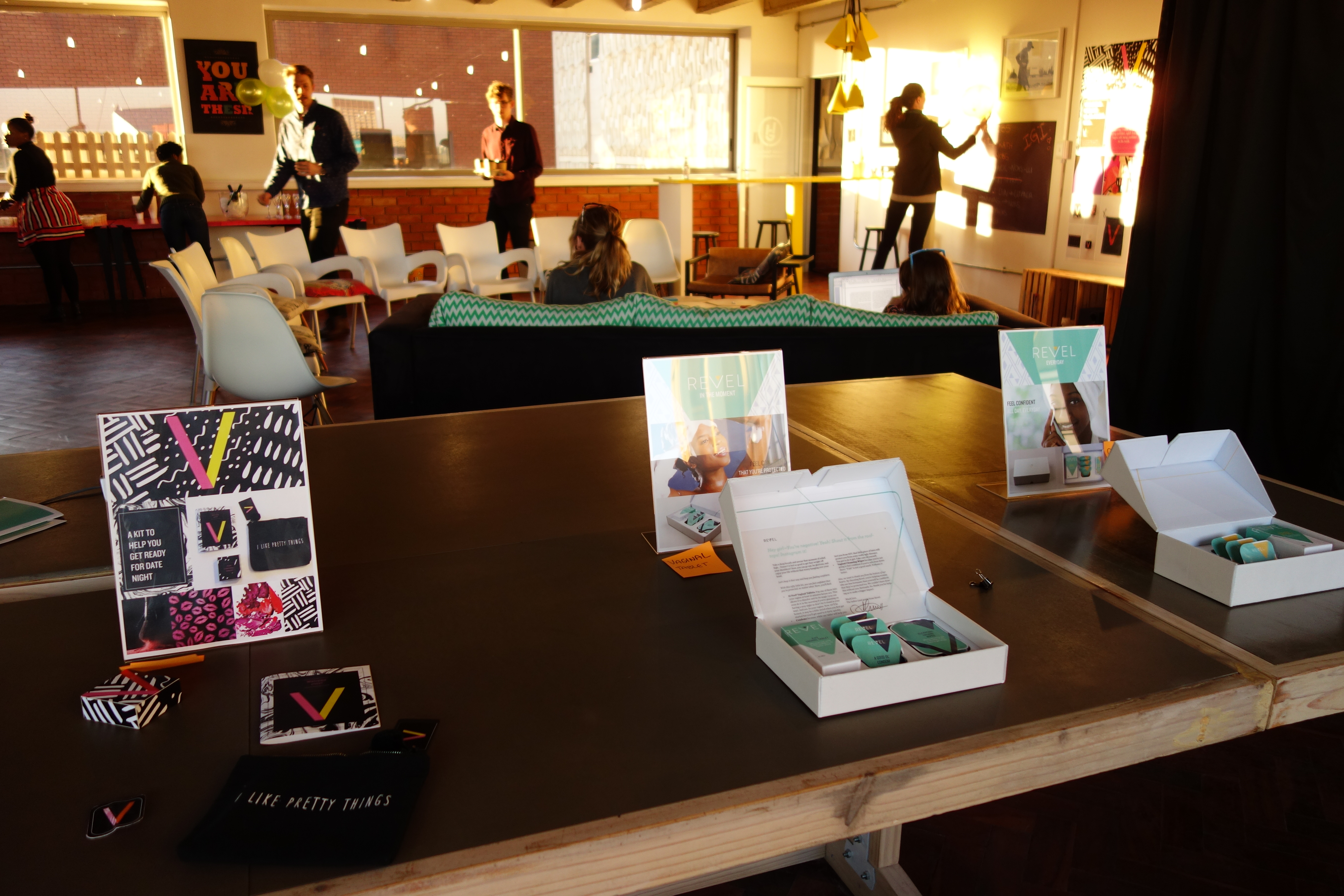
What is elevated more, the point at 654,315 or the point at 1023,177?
the point at 1023,177

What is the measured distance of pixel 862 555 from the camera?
109 cm

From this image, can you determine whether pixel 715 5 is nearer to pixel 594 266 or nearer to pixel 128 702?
pixel 594 266

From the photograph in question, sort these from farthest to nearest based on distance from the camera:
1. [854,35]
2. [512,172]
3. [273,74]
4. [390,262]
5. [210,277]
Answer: [273,74]
[512,172]
[390,262]
[854,35]
[210,277]

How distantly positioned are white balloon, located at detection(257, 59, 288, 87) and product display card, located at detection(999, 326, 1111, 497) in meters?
8.25

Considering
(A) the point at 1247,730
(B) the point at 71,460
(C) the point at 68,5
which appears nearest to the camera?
(A) the point at 1247,730

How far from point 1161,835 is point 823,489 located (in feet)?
4.41

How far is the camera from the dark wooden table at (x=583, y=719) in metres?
0.75

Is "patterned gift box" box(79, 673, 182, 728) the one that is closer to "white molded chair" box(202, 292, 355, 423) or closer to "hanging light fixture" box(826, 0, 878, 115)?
"white molded chair" box(202, 292, 355, 423)

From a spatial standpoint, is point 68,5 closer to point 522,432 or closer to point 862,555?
point 522,432

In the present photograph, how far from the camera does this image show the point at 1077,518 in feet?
4.80

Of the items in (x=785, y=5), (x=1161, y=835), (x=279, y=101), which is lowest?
(x=1161, y=835)

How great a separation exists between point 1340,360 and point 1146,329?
850 millimetres

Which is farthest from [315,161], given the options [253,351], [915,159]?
[915,159]

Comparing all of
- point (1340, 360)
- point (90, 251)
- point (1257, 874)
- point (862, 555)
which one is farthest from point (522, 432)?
point (90, 251)
